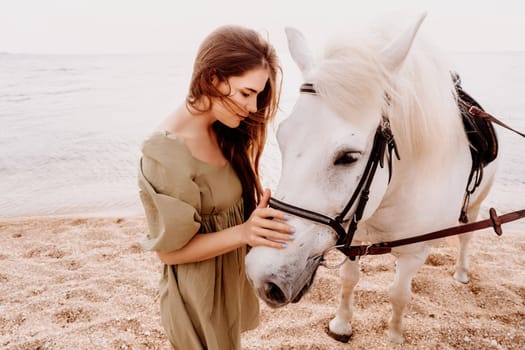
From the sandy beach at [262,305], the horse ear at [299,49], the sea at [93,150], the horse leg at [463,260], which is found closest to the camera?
the horse ear at [299,49]

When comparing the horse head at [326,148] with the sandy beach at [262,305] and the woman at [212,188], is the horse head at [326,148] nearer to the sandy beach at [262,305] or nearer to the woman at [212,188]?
the woman at [212,188]

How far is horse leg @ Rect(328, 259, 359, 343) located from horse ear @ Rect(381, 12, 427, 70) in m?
1.59

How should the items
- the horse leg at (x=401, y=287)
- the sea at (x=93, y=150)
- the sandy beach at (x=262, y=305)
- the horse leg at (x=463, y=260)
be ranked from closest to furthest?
1. the horse leg at (x=401, y=287)
2. the sandy beach at (x=262, y=305)
3. the horse leg at (x=463, y=260)
4. the sea at (x=93, y=150)

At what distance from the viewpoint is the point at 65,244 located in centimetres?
386

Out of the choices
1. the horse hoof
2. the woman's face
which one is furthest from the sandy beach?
the woman's face

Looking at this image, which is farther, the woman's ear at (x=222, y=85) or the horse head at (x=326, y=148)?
the woman's ear at (x=222, y=85)

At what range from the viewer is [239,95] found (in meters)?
1.38

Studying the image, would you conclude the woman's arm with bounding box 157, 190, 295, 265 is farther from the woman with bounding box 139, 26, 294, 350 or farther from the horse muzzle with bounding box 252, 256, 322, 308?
the horse muzzle with bounding box 252, 256, 322, 308

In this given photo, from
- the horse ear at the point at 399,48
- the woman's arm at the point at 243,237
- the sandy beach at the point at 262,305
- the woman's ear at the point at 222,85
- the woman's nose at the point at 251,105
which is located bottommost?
the sandy beach at the point at 262,305

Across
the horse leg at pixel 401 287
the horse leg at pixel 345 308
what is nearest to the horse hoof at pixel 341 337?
the horse leg at pixel 345 308

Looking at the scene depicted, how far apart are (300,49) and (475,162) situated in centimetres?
124

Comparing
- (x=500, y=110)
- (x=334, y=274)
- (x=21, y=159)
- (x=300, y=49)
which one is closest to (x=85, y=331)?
(x=334, y=274)

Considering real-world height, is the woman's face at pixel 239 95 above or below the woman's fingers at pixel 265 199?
above

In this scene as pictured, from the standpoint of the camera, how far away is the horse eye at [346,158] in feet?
4.05
